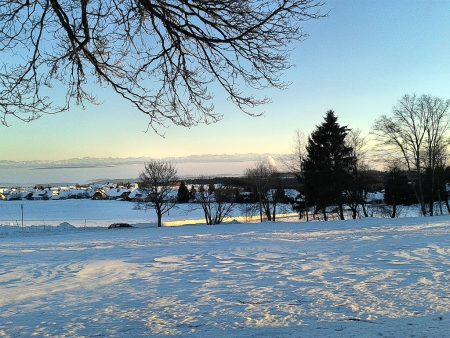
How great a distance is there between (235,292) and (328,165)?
3663cm

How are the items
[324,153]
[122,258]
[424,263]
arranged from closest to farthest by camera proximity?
1. [424,263]
2. [122,258]
3. [324,153]

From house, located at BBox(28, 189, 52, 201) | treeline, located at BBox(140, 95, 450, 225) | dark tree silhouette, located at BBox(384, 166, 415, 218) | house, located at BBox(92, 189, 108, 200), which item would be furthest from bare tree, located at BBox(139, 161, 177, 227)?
house, located at BBox(28, 189, 52, 201)

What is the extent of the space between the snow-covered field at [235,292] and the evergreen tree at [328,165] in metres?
28.2

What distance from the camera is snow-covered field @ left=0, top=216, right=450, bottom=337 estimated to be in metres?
5.99

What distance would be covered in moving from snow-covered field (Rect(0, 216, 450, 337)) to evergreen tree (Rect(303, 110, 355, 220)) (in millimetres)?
28208

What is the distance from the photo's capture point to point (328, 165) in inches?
1708

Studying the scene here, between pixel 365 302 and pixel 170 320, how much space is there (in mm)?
3133

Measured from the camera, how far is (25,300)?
27.2ft

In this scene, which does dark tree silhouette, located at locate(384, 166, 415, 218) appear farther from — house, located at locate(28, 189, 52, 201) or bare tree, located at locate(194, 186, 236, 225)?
house, located at locate(28, 189, 52, 201)

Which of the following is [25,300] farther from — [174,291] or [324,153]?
[324,153]

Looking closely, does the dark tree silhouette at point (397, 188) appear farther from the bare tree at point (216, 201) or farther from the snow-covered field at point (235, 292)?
the snow-covered field at point (235, 292)

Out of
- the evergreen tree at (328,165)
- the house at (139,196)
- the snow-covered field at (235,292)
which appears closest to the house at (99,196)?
the house at (139,196)

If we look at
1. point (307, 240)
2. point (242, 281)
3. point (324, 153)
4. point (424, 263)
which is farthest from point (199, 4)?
point (324, 153)

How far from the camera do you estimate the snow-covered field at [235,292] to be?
5.99m
